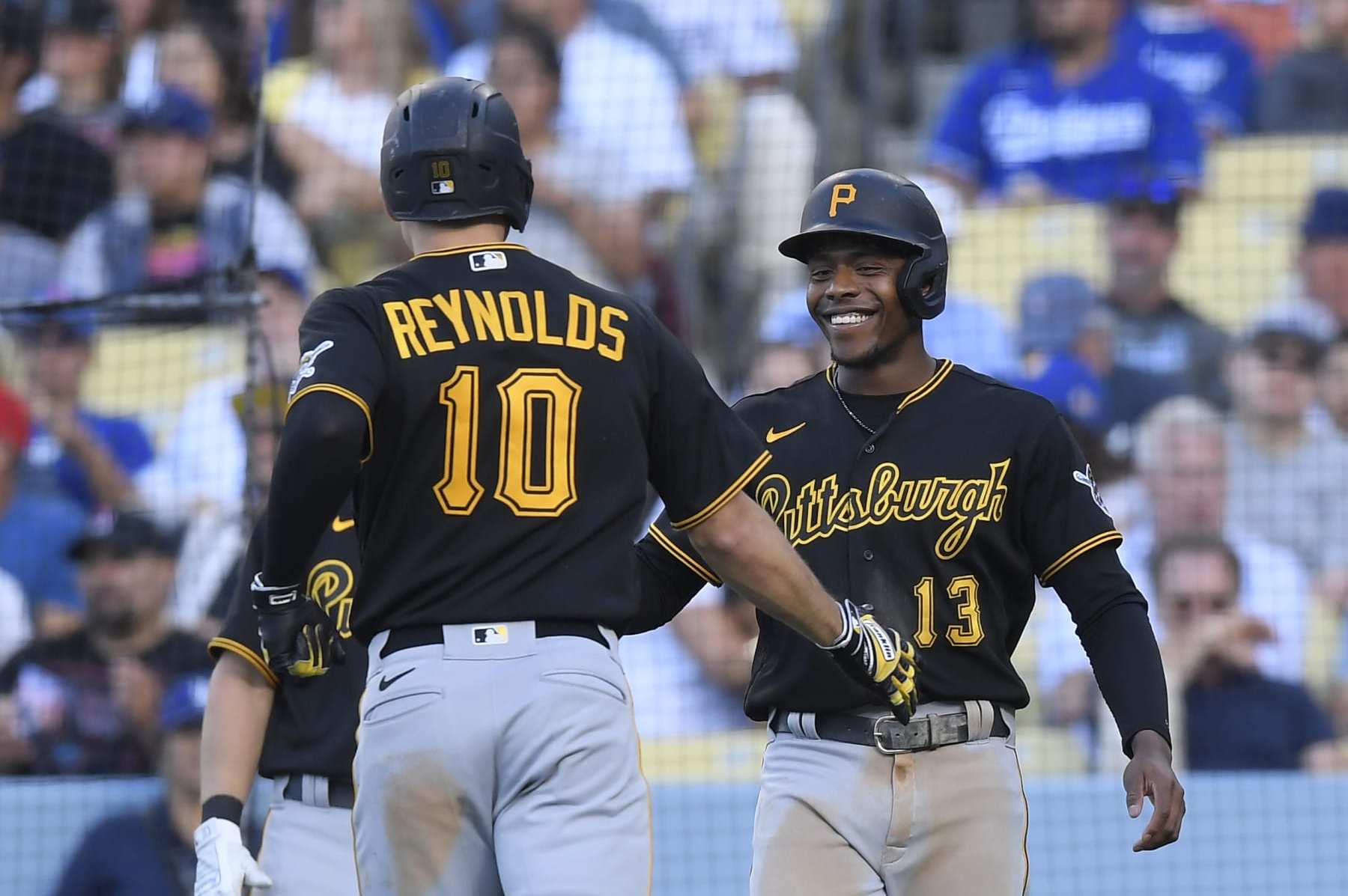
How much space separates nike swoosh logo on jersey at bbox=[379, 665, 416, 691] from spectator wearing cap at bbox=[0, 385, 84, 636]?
15.4 feet

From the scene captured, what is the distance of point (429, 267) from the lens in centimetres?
318

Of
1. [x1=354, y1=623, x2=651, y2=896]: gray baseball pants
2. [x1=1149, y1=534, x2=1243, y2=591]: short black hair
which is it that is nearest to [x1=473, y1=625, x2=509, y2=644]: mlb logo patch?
[x1=354, y1=623, x2=651, y2=896]: gray baseball pants

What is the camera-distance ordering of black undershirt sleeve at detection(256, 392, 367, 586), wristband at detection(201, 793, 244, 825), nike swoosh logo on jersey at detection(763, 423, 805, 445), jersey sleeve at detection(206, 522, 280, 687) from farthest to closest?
jersey sleeve at detection(206, 522, 280, 687)
wristband at detection(201, 793, 244, 825)
nike swoosh logo on jersey at detection(763, 423, 805, 445)
black undershirt sleeve at detection(256, 392, 367, 586)

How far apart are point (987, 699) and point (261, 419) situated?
360 cm

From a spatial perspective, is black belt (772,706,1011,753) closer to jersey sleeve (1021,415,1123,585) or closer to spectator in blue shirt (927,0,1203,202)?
jersey sleeve (1021,415,1123,585)

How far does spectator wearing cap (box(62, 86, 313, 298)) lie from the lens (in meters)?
8.40

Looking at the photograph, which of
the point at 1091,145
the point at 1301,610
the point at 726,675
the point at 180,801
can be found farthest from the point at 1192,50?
the point at 180,801

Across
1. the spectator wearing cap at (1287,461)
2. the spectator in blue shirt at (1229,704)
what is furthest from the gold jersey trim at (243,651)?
the spectator wearing cap at (1287,461)

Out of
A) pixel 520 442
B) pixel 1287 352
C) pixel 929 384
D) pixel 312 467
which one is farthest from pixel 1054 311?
pixel 312 467

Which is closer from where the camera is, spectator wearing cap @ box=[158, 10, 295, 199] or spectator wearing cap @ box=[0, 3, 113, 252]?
spectator wearing cap @ box=[0, 3, 113, 252]

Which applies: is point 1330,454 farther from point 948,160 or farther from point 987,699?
point 987,699

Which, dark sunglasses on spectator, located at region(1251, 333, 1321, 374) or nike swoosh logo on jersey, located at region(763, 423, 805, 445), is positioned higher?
dark sunglasses on spectator, located at region(1251, 333, 1321, 374)

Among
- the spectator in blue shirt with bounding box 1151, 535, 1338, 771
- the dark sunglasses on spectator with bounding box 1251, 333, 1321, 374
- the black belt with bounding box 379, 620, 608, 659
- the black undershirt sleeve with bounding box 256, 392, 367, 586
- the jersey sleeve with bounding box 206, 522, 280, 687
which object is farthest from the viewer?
the dark sunglasses on spectator with bounding box 1251, 333, 1321, 374

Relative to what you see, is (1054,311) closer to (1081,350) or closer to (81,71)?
(1081,350)
